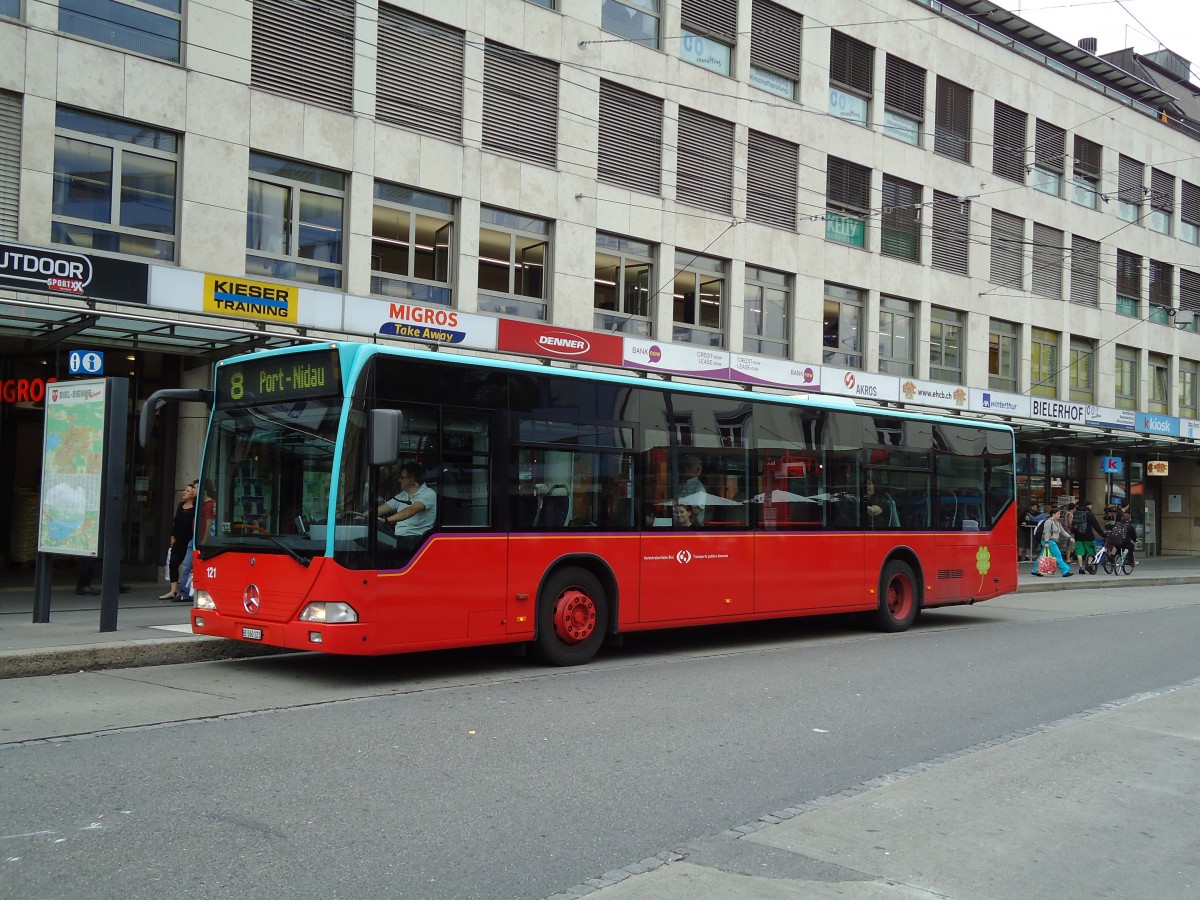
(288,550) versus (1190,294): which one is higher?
(1190,294)

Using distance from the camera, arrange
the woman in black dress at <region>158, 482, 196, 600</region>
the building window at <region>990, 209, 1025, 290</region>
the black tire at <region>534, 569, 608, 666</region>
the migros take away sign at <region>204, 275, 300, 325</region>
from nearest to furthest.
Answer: the black tire at <region>534, 569, 608, 666</region> < the woman in black dress at <region>158, 482, 196, 600</region> < the migros take away sign at <region>204, 275, 300, 325</region> < the building window at <region>990, 209, 1025, 290</region>

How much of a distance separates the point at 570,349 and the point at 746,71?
Answer: 8.15 m

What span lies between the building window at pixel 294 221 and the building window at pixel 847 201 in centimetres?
1289

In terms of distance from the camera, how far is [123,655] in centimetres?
1026

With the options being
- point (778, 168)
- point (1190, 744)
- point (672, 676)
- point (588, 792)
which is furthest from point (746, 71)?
point (588, 792)

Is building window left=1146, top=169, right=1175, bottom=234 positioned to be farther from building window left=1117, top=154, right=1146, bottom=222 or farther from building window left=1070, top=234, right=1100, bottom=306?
building window left=1070, top=234, right=1100, bottom=306

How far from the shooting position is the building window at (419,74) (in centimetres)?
1872

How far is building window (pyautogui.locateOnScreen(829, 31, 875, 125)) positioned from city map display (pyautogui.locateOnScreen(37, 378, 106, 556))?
19972 mm

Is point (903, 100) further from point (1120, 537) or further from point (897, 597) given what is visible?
point (897, 597)

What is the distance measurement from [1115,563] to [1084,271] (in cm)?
1033

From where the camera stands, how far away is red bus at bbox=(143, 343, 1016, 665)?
934cm

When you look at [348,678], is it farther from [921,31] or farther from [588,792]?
[921,31]

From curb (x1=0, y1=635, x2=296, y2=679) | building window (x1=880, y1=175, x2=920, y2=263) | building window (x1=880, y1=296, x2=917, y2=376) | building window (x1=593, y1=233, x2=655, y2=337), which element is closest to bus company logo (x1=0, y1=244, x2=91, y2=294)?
curb (x1=0, y1=635, x2=296, y2=679)

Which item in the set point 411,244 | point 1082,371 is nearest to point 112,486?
point 411,244
